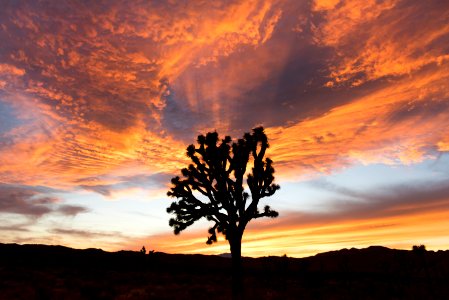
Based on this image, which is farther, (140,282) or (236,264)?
(140,282)

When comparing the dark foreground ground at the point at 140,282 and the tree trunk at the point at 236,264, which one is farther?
the dark foreground ground at the point at 140,282

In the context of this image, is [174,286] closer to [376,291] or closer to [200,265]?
[376,291]

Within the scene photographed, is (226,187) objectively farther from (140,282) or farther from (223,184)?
(140,282)

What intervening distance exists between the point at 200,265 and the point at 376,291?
22.4 metres

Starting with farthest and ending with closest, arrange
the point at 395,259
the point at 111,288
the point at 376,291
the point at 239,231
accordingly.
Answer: the point at 395,259
the point at 376,291
the point at 111,288
the point at 239,231

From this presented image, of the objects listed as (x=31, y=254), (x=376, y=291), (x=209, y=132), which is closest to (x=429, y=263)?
(x=376, y=291)

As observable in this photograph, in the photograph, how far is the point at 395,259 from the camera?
4966cm

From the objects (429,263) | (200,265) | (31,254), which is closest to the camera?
(31,254)

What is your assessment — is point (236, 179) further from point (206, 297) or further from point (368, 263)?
point (368, 263)

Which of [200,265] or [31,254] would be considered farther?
[200,265]

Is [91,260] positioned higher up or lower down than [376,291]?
higher up

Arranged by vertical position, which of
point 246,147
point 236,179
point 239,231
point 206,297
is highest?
point 246,147

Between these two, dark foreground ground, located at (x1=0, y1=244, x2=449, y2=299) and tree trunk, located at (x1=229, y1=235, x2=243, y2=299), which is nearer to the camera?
tree trunk, located at (x1=229, y1=235, x2=243, y2=299)

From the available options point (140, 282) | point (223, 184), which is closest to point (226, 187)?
point (223, 184)
